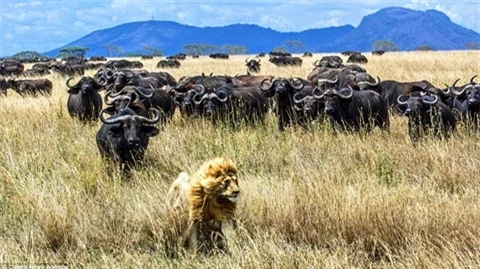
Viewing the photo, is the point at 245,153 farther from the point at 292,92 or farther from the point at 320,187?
the point at 292,92

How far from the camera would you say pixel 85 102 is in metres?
12.8

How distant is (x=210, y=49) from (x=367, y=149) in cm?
15649

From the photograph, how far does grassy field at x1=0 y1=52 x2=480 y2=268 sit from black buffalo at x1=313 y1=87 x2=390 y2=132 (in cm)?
193

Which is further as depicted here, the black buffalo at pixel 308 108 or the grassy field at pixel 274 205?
the black buffalo at pixel 308 108

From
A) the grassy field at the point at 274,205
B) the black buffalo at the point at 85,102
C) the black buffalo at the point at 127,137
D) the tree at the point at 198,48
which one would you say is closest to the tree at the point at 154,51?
the tree at the point at 198,48

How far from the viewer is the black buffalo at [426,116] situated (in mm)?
9867

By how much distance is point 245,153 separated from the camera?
8.34 meters

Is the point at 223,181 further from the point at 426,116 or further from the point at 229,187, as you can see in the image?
the point at 426,116

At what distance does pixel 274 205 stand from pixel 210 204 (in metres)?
1.01

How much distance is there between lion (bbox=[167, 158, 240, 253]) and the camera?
4863 millimetres

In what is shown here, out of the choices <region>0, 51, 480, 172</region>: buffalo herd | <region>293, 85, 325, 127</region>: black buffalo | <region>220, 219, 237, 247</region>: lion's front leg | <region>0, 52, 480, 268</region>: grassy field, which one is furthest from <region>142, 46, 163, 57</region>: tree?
<region>220, 219, 237, 247</region>: lion's front leg

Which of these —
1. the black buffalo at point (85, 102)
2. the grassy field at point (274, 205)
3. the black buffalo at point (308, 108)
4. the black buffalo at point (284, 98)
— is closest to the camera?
the grassy field at point (274, 205)

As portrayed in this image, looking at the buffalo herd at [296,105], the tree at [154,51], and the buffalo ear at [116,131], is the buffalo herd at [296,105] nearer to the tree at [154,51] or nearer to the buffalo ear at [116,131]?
the buffalo ear at [116,131]

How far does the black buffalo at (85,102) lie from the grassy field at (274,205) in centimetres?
347
